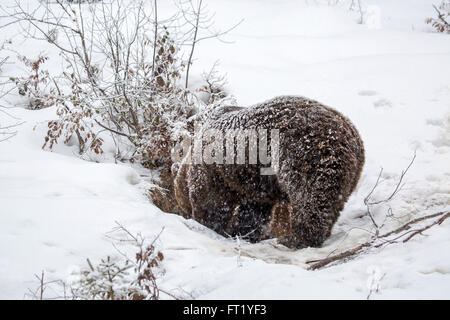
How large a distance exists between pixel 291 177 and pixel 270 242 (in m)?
0.87

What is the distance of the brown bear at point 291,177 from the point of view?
2928 millimetres

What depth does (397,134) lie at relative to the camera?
543cm

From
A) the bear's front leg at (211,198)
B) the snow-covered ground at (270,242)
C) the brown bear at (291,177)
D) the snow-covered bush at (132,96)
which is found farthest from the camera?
the snow-covered bush at (132,96)

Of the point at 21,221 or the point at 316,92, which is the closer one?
the point at 21,221

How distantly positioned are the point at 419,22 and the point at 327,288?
10441mm

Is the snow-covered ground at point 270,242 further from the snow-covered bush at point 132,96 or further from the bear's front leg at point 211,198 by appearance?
the snow-covered bush at point 132,96

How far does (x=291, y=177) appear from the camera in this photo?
3.08m

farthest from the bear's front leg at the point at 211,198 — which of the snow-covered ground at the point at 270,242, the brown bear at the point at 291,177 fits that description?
the snow-covered ground at the point at 270,242

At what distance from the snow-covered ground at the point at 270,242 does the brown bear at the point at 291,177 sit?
1.10 ft

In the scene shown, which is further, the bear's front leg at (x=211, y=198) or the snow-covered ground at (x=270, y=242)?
the bear's front leg at (x=211, y=198)

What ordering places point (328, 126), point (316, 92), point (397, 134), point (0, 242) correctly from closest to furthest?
point (0, 242)
point (328, 126)
point (397, 134)
point (316, 92)

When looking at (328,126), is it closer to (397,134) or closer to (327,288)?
(327,288)

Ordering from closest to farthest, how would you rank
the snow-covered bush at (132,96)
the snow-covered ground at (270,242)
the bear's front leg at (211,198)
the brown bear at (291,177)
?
the snow-covered ground at (270,242) < the brown bear at (291,177) < the bear's front leg at (211,198) < the snow-covered bush at (132,96)
